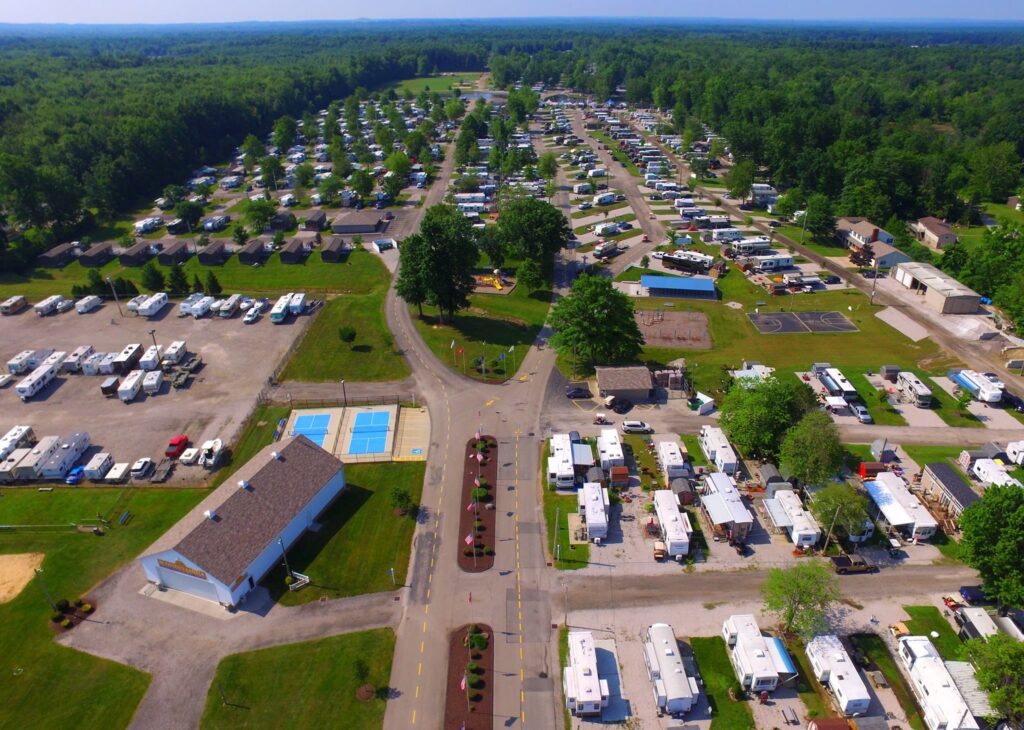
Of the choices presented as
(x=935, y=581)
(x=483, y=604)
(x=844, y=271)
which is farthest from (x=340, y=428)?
(x=844, y=271)

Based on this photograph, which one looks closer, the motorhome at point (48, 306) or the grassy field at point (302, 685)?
the grassy field at point (302, 685)

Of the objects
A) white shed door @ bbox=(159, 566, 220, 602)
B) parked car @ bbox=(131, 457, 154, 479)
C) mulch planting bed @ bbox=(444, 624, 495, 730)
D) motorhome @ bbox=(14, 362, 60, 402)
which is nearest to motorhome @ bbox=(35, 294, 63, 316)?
motorhome @ bbox=(14, 362, 60, 402)

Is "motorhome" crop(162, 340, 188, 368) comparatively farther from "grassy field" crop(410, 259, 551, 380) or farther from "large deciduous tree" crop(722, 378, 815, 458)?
"large deciduous tree" crop(722, 378, 815, 458)

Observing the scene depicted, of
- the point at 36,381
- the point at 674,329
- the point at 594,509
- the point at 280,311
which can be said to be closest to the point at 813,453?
the point at 594,509

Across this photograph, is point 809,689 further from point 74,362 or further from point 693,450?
point 74,362

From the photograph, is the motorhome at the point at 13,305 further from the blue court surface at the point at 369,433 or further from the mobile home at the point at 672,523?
the mobile home at the point at 672,523

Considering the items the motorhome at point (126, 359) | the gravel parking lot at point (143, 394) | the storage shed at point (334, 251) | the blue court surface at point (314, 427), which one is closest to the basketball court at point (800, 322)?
the blue court surface at point (314, 427)
